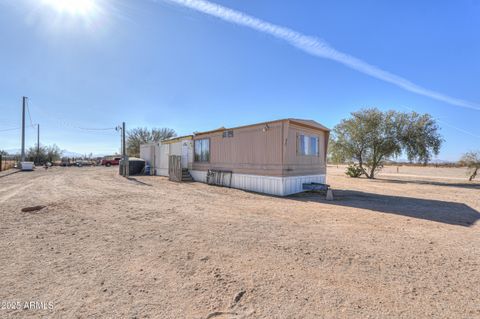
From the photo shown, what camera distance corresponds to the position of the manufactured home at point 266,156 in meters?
10.1

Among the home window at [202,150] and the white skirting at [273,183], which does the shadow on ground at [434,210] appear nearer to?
the white skirting at [273,183]

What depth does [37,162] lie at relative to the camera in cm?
3641

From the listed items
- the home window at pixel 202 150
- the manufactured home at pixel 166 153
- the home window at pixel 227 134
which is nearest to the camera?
the home window at pixel 227 134

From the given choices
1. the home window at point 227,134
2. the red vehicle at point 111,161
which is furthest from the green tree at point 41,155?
the home window at point 227,134

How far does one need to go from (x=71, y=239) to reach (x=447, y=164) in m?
70.6

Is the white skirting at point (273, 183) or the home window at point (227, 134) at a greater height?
the home window at point (227, 134)

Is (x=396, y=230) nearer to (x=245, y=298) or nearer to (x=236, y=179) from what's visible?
(x=245, y=298)

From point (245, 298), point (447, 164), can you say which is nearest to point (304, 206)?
point (245, 298)

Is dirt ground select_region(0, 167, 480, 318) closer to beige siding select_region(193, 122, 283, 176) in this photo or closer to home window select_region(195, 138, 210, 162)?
beige siding select_region(193, 122, 283, 176)

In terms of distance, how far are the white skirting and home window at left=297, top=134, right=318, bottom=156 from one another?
3.72ft

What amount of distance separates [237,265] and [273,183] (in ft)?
23.6

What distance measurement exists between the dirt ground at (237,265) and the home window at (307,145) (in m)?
5.29

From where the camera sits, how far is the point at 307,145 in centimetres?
1141

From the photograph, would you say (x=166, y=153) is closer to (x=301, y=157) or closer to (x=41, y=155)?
(x=301, y=157)
